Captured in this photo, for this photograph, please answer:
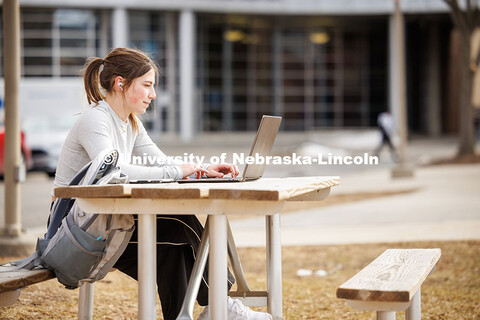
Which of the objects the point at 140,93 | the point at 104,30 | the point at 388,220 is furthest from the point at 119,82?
the point at 104,30

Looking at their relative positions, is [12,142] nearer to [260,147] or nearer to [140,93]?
[140,93]

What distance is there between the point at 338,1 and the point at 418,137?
29.1 ft

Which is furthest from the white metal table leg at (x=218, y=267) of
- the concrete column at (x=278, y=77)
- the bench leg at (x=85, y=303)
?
the concrete column at (x=278, y=77)

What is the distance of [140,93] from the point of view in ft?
13.7

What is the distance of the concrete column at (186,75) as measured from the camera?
41344 millimetres

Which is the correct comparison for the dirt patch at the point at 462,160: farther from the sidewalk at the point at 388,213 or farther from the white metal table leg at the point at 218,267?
the white metal table leg at the point at 218,267

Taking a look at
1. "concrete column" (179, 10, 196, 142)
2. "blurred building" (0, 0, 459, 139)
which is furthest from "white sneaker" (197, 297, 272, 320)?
"concrete column" (179, 10, 196, 142)

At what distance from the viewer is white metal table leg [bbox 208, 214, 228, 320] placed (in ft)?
11.5

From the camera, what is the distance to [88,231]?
11.8 feet

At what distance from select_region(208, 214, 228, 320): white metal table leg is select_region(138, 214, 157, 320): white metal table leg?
268 mm

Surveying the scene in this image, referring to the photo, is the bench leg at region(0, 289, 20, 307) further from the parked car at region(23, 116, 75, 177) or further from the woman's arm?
the parked car at region(23, 116, 75, 177)

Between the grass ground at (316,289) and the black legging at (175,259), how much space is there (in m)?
1.50

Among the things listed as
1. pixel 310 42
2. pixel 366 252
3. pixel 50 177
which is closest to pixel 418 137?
pixel 310 42

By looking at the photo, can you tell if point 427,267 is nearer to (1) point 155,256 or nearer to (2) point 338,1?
(1) point 155,256
